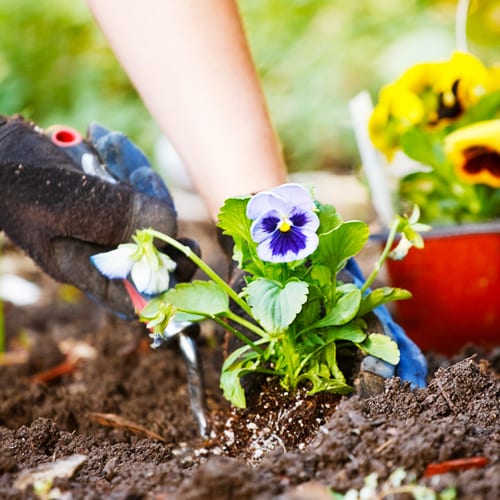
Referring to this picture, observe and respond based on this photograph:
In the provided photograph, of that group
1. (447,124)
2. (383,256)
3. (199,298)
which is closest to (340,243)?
(383,256)

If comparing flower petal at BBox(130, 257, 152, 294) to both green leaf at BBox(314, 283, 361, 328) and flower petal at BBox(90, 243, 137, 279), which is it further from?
green leaf at BBox(314, 283, 361, 328)

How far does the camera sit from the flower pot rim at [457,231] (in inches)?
66.9

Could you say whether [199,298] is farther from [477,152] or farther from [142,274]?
[477,152]

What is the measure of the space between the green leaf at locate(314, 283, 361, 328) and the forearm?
29 centimetres

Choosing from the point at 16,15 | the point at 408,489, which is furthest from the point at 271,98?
the point at 408,489

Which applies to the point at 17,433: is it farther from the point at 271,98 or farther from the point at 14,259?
the point at 271,98

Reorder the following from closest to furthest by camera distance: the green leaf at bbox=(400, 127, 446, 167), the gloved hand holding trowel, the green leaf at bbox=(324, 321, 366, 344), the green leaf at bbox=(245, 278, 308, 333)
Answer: the green leaf at bbox=(245, 278, 308, 333) < the green leaf at bbox=(324, 321, 366, 344) < the gloved hand holding trowel < the green leaf at bbox=(400, 127, 446, 167)

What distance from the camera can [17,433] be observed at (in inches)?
45.3

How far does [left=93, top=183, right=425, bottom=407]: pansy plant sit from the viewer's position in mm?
1070

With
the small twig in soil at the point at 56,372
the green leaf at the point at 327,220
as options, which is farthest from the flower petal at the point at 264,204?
the small twig in soil at the point at 56,372

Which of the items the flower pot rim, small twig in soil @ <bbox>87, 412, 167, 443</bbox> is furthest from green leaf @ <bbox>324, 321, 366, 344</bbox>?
the flower pot rim

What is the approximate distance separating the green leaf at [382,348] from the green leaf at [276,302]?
0.51 ft

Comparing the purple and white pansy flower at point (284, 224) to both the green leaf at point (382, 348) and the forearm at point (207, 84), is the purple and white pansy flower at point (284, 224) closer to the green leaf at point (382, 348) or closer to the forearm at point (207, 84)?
the green leaf at point (382, 348)

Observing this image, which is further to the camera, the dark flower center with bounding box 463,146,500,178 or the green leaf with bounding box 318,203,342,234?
the dark flower center with bounding box 463,146,500,178
